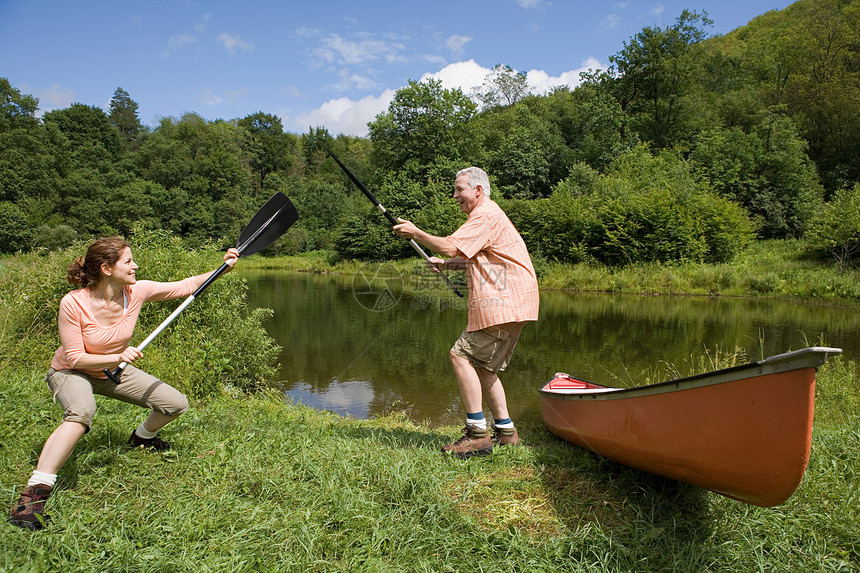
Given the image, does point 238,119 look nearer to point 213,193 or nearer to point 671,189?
point 213,193

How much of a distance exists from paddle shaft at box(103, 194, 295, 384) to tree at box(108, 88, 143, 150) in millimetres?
76530

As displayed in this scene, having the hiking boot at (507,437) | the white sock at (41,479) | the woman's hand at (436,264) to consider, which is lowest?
the hiking boot at (507,437)

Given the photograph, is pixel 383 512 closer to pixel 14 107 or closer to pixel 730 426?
pixel 730 426

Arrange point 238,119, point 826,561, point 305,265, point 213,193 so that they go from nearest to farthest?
point 826,561, point 305,265, point 213,193, point 238,119

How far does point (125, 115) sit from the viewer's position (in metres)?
70.9

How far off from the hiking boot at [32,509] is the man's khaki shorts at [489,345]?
258cm

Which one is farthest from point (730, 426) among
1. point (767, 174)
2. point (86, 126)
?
point (86, 126)

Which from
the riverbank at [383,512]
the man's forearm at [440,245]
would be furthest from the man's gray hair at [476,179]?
the riverbank at [383,512]

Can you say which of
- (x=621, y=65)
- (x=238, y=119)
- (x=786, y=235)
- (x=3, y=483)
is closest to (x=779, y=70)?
(x=621, y=65)

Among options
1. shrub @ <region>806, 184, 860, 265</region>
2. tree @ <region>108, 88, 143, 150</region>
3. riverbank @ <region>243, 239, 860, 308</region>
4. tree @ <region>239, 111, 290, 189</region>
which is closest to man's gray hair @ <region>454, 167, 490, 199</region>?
riverbank @ <region>243, 239, 860, 308</region>

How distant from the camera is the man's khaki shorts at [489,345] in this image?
12.6 feet

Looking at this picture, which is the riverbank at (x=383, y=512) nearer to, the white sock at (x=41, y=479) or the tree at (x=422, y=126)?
the white sock at (x=41, y=479)

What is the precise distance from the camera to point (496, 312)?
3709 mm

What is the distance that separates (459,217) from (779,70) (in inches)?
1184
